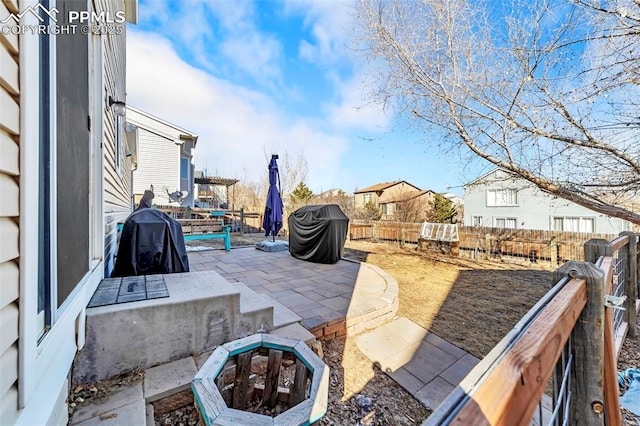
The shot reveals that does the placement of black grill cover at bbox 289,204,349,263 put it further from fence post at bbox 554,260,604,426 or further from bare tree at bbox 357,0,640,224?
fence post at bbox 554,260,604,426

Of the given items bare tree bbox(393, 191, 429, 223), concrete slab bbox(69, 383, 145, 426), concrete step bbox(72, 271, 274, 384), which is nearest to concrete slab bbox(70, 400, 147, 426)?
concrete slab bbox(69, 383, 145, 426)

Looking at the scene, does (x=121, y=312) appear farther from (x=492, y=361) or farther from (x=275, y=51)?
(x=275, y=51)

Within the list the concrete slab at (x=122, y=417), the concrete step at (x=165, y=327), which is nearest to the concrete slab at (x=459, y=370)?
the concrete step at (x=165, y=327)

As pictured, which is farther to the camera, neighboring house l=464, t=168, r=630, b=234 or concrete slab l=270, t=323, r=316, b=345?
neighboring house l=464, t=168, r=630, b=234

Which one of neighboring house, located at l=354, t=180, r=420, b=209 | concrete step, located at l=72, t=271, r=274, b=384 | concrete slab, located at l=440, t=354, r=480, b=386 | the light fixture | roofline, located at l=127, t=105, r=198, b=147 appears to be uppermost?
roofline, located at l=127, t=105, r=198, b=147

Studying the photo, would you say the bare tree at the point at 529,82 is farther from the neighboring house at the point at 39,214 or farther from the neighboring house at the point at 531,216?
the neighboring house at the point at 531,216

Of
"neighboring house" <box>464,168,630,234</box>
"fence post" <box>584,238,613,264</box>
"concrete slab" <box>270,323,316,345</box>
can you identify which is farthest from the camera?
"neighboring house" <box>464,168,630,234</box>

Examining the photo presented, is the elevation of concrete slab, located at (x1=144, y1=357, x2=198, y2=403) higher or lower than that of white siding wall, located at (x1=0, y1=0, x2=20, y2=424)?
lower

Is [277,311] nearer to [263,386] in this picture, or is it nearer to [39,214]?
[263,386]

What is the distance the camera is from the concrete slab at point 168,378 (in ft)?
5.28

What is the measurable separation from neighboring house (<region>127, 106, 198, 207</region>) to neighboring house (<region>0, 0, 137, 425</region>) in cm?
1006

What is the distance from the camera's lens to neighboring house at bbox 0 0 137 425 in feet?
2.38

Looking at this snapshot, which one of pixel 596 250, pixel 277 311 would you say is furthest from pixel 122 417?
pixel 596 250

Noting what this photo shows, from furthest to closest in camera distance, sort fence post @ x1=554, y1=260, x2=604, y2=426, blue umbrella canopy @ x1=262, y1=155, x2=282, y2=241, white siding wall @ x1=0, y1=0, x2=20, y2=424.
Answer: blue umbrella canopy @ x1=262, y1=155, x2=282, y2=241, fence post @ x1=554, y1=260, x2=604, y2=426, white siding wall @ x1=0, y1=0, x2=20, y2=424
